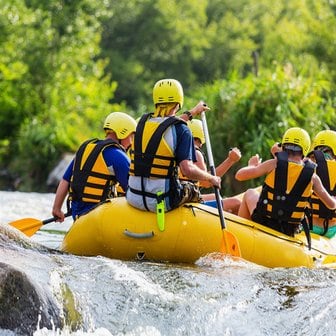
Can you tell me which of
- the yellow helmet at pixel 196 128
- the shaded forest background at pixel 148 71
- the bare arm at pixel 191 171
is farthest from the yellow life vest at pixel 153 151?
the shaded forest background at pixel 148 71

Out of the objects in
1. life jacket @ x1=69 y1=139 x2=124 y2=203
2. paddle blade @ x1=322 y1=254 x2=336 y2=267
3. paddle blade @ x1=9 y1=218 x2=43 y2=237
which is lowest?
paddle blade @ x1=322 y1=254 x2=336 y2=267

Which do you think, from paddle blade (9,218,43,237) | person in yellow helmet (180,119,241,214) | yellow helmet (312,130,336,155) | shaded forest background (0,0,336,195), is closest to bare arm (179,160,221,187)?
person in yellow helmet (180,119,241,214)

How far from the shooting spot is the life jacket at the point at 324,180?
866 cm

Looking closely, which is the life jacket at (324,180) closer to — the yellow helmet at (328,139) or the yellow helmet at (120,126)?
the yellow helmet at (328,139)

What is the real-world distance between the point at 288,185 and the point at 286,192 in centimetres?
7

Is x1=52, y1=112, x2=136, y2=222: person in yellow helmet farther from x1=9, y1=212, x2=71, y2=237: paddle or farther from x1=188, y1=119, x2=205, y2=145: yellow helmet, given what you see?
x1=188, y1=119, x2=205, y2=145: yellow helmet

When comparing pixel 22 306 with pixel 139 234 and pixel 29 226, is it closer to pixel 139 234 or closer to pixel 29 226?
pixel 139 234

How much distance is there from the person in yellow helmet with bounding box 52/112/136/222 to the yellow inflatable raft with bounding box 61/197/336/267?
35 centimetres

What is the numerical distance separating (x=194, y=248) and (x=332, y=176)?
176cm

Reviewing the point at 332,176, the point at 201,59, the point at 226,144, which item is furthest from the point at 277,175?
the point at 201,59

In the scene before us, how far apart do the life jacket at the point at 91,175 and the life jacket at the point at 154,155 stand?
0.52 metres

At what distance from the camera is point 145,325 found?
19.5 feet

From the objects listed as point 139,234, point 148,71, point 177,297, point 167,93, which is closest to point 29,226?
point 139,234

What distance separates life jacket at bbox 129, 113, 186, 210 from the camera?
7.38 metres
